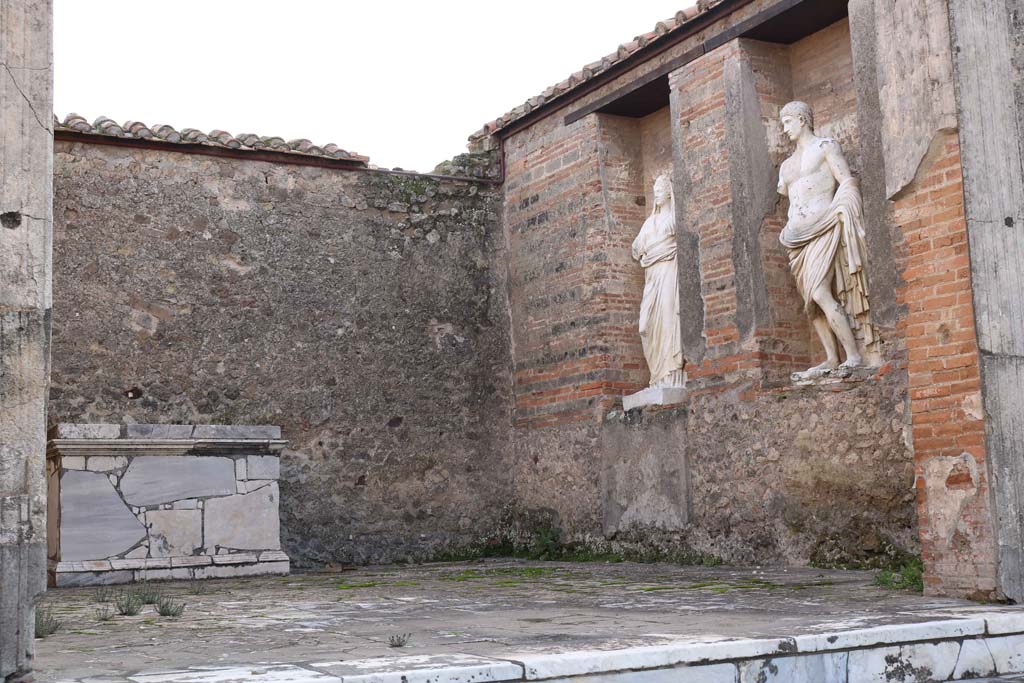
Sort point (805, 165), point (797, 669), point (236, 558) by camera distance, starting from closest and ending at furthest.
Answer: point (797, 669), point (805, 165), point (236, 558)

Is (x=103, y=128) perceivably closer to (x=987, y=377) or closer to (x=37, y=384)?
(x=37, y=384)

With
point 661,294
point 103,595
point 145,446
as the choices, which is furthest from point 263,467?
point 661,294

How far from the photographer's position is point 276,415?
1013cm

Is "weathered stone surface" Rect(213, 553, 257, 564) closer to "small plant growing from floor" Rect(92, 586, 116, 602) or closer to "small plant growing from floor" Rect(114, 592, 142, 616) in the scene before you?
"small plant growing from floor" Rect(92, 586, 116, 602)

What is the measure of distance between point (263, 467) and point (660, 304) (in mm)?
3493

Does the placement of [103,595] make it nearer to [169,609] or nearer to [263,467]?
[169,609]

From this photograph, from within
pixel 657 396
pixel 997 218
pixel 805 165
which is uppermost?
pixel 805 165

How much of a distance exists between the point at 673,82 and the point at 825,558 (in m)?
3.97

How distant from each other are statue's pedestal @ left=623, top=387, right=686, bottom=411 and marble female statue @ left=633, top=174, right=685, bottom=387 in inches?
4.2

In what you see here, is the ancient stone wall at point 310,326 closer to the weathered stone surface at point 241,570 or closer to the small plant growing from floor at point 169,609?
the weathered stone surface at point 241,570

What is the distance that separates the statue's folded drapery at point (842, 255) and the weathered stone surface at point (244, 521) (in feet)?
14.4

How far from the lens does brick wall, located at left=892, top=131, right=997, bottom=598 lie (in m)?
5.49

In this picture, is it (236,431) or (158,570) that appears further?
(236,431)

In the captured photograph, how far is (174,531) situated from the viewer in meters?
8.59
